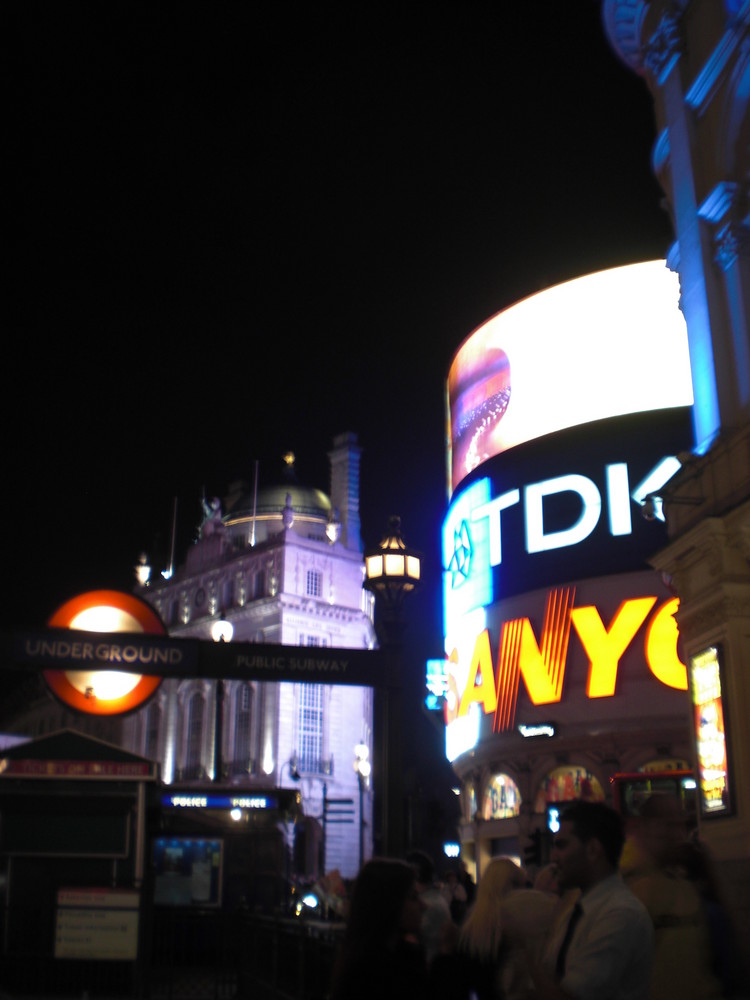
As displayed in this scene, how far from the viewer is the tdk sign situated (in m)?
33.4

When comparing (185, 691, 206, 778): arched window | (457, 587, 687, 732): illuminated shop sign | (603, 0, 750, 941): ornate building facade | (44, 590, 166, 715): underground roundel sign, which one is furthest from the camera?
(185, 691, 206, 778): arched window

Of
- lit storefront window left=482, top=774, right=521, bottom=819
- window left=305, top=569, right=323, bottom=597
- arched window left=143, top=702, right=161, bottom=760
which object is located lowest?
lit storefront window left=482, top=774, right=521, bottom=819

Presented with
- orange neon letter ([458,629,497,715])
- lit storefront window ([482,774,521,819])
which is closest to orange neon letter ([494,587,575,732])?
orange neon letter ([458,629,497,715])

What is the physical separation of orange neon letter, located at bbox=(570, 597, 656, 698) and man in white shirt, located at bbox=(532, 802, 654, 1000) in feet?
91.8

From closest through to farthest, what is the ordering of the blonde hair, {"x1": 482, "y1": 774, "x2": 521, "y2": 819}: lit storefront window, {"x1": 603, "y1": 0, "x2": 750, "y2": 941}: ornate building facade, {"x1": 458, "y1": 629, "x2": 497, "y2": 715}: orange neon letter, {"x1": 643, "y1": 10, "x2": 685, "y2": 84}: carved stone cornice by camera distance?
the blonde hair, {"x1": 603, "y1": 0, "x2": 750, "y2": 941}: ornate building facade, {"x1": 643, "y1": 10, "x2": 685, "y2": 84}: carved stone cornice, {"x1": 482, "y1": 774, "x2": 521, "y2": 819}: lit storefront window, {"x1": 458, "y1": 629, "x2": 497, "y2": 715}: orange neon letter

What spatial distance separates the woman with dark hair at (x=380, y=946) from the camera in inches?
152

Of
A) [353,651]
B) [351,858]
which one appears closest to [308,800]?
[351,858]

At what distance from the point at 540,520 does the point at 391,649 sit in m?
24.9

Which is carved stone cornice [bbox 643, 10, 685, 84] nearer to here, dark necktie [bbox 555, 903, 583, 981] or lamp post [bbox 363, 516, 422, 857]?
lamp post [bbox 363, 516, 422, 857]

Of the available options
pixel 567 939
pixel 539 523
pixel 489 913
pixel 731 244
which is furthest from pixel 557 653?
pixel 567 939

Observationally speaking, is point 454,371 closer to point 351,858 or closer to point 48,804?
point 48,804

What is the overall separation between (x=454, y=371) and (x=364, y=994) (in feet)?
128

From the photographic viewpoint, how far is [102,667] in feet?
25.2

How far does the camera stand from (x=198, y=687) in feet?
244
